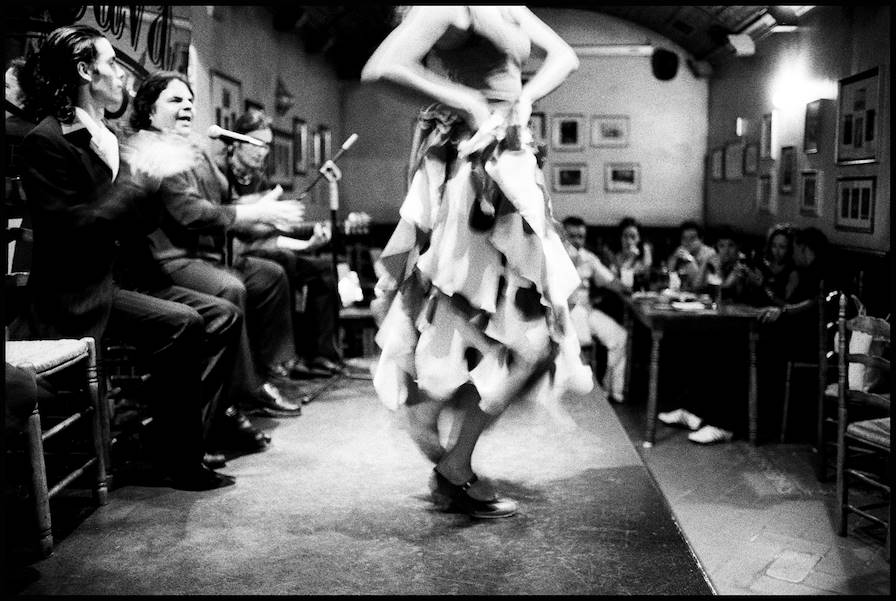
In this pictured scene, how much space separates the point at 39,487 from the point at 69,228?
30.4 inches

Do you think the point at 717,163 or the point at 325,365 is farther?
the point at 717,163

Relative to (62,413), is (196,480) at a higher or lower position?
lower

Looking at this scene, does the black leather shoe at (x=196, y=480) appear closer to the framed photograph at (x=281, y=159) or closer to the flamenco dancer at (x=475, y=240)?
the flamenco dancer at (x=475, y=240)

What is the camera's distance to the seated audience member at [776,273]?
5082mm

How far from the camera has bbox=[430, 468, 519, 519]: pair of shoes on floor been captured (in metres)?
2.46

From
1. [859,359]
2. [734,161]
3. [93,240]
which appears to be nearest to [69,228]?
[93,240]

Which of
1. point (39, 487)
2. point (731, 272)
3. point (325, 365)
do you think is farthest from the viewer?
point (731, 272)

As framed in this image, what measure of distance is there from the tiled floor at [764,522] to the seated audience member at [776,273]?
887mm

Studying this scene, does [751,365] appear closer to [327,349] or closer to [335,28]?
[327,349]

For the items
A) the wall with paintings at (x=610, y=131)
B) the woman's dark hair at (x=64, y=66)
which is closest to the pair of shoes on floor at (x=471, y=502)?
the woman's dark hair at (x=64, y=66)

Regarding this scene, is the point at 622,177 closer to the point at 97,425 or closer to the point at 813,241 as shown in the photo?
the point at 813,241

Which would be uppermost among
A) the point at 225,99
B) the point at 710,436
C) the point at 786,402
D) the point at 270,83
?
the point at 270,83

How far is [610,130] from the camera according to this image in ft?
32.7

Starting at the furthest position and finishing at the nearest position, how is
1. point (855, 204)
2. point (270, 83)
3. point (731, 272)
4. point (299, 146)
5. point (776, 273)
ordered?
1. point (299, 146)
2. point (270, 83)
3. point (731, 272)
4. point (855, 204)
5. point (776, 273)
